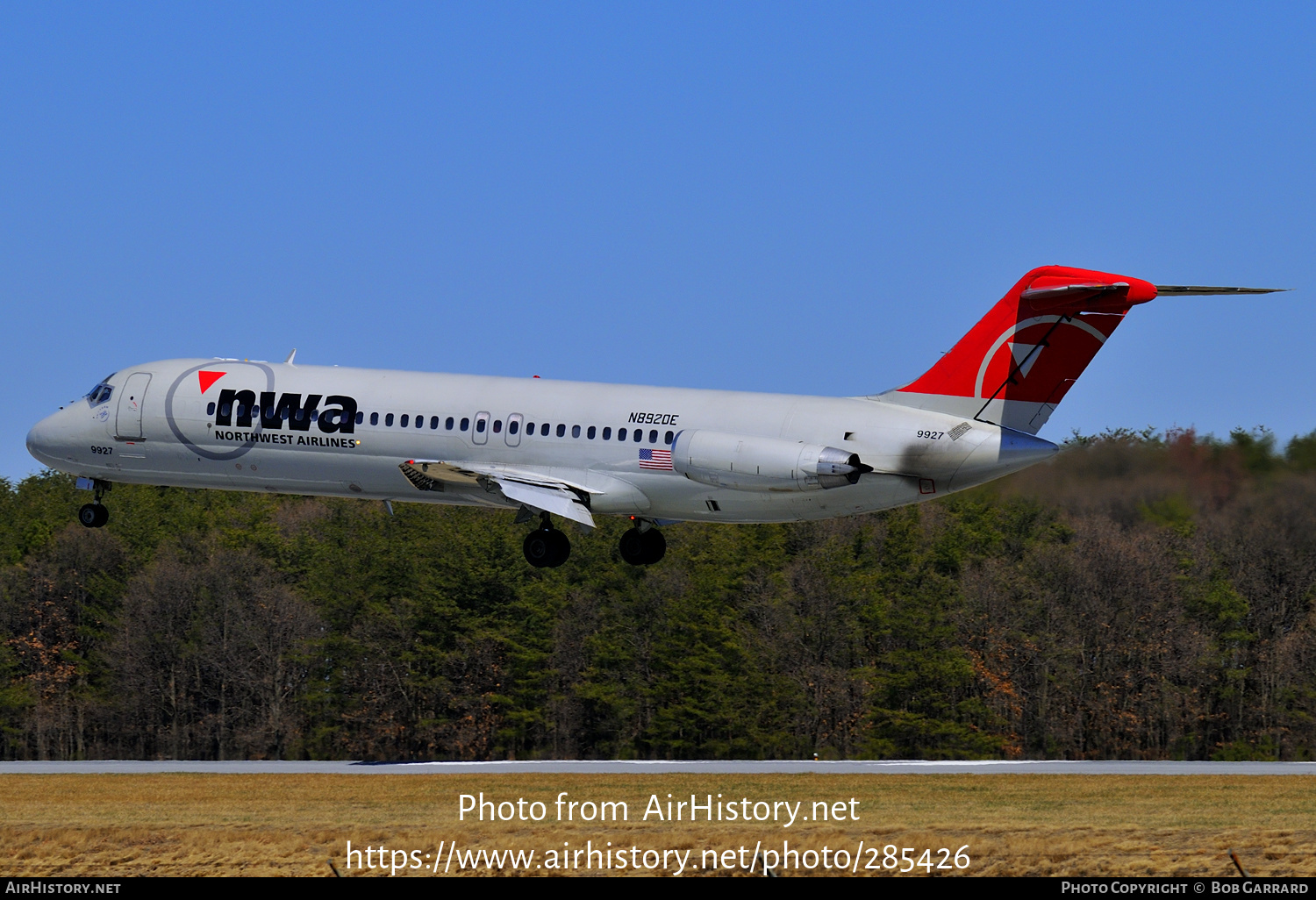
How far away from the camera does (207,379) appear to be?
40.8 meters

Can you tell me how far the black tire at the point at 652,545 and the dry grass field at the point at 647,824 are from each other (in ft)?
20.1

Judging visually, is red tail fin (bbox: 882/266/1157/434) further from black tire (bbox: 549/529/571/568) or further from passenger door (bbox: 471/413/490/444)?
passenger door (bbox: 471/413/490/444)

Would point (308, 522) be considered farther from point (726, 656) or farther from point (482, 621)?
point (726, 656)

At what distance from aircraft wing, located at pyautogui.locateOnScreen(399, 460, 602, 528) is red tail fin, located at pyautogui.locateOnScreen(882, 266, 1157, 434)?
7.66 metres

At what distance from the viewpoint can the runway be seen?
6166 cm

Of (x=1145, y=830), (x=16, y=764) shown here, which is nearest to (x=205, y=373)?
(x=1145, y=830)

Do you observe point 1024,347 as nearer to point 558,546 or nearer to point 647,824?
point 558,546

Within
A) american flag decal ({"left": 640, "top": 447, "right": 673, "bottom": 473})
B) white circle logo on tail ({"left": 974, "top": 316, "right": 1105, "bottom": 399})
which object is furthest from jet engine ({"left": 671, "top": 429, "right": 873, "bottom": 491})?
white circle logo on tail ({"left": 974, "top": 316, "right": 1105, "bottom": 399})

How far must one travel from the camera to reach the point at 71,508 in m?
110

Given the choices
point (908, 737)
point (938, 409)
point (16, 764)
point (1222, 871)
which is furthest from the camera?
point (908, 737)

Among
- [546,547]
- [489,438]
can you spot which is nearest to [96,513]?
[489,438]

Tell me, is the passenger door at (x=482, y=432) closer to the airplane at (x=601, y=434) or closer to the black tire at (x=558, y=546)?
the airplane at (x=601, y=434)

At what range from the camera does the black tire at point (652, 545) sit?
132 ft

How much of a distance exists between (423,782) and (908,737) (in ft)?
98.5
